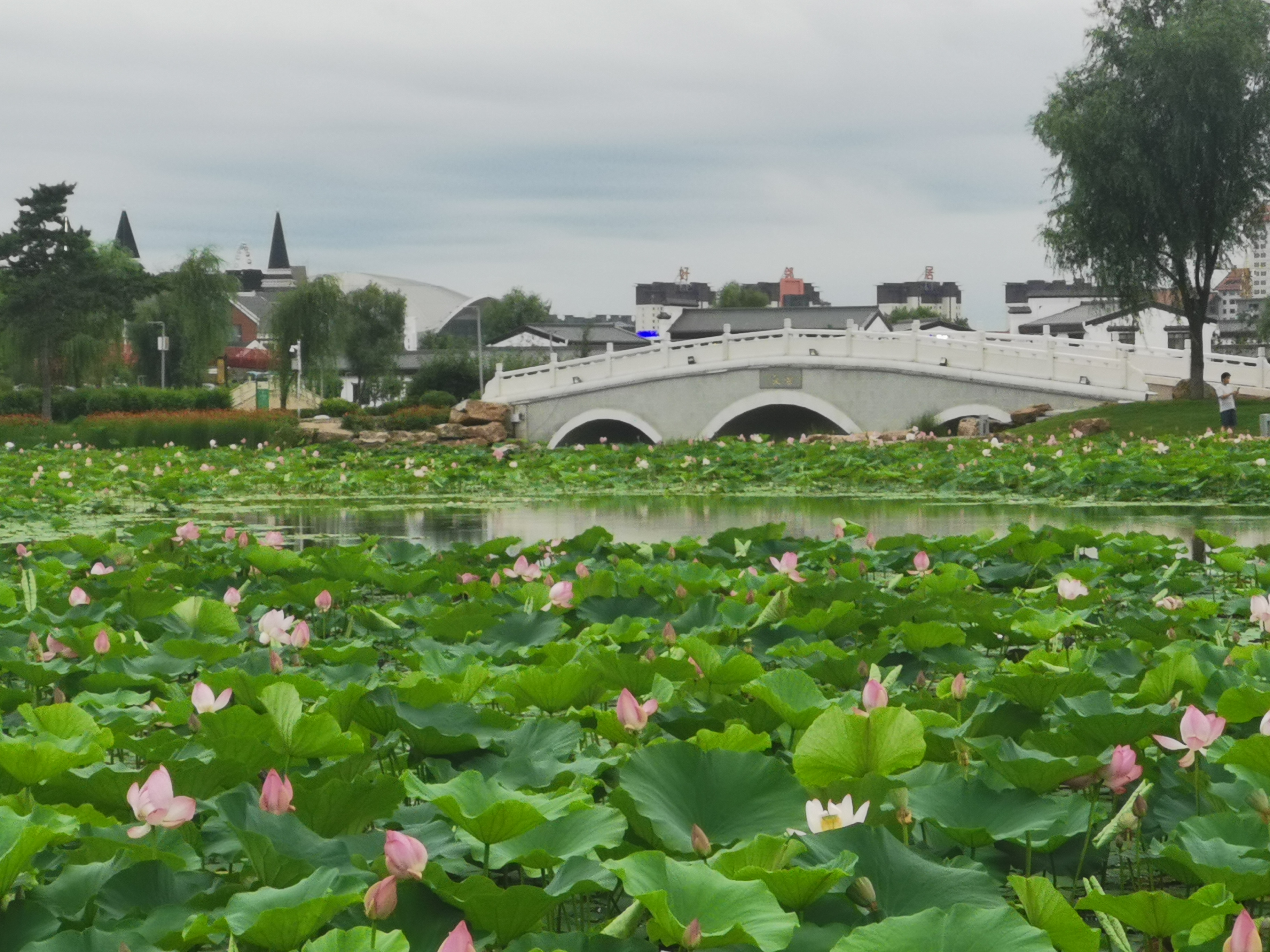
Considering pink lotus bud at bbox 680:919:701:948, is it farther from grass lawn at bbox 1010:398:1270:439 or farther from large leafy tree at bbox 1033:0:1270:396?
large leafy tree at bbox 1033:0:1270:396

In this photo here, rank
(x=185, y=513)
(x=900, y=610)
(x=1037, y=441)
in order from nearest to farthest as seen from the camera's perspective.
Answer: (x=900, y=610) < (x=185, y=513) < (x=1037, y=441)

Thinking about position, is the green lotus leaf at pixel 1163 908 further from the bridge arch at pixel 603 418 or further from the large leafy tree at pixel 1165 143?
the bridge arch at pixel 603 418

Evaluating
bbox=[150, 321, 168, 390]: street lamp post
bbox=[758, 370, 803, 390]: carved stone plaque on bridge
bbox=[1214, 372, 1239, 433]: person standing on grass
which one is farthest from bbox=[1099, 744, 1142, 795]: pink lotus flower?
bbox=[150, 321, 168, 390]: street lamp post

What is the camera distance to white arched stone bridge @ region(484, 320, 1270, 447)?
2705cm

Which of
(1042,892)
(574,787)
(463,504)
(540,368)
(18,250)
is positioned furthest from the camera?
(18,250)

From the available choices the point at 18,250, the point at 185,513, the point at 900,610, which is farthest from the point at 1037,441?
the point at 18,250

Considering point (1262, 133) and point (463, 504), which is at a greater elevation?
point (1262, 133)

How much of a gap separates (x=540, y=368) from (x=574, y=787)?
3086cm

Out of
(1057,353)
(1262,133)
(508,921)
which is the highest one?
(1262,133)

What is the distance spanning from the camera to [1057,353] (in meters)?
27.4

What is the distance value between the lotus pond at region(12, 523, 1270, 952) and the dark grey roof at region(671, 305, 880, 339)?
61161 mm

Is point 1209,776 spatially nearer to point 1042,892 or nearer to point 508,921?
point 1042,892

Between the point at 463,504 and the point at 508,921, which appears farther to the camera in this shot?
the point at 463,504

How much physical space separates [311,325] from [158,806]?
45430mm
